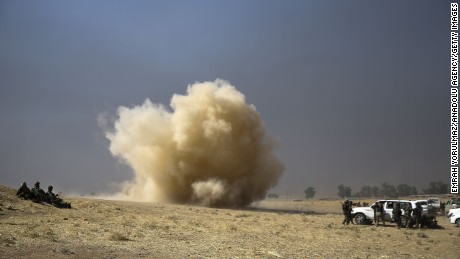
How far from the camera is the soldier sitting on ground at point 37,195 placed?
25228mm

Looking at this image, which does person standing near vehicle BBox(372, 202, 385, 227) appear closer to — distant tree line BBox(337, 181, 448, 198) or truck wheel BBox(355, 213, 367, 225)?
truck wheel BBox(355, 213, 367, 225)

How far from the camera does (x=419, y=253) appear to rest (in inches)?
602

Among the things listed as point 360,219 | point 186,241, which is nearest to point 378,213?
point 360,219

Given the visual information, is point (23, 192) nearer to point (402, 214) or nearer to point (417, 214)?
point (402, 214)

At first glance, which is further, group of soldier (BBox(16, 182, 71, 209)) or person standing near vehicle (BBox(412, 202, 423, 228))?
group of soldier (BBox(16, 182, 71, 209))

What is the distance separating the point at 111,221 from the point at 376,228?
1598 cm

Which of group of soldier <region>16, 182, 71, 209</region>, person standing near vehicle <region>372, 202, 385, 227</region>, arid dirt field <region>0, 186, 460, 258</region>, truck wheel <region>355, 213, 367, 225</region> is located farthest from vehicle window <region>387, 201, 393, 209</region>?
group of soldier <region>16, 182, 71, 209</region>

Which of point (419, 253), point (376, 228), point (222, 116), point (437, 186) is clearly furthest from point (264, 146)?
point (437, 186)

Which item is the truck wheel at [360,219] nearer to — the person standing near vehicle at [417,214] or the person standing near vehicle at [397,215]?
the person standing near vehicle at [397,215]

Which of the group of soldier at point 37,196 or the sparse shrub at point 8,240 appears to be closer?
the sparse shrub at point 8,240

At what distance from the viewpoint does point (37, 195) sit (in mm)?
25312

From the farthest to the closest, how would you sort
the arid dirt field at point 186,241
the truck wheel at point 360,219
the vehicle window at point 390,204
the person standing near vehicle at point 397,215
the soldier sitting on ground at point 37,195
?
1. the truck wheel at point 360,219
2. the soldier sitting on ground at point 37,195
3. the vehicle window at point 390,204
4. the person standing near vehicle at point 397,215
5. the arid dirt field at point 186,241

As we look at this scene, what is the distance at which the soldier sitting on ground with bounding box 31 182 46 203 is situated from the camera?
2523 centimetres

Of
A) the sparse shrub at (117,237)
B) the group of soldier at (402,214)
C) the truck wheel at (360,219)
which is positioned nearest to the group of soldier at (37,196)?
the sparse shrub at (117,237)
